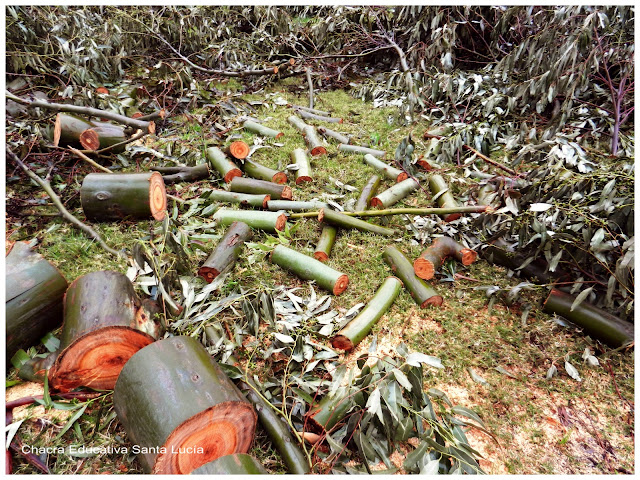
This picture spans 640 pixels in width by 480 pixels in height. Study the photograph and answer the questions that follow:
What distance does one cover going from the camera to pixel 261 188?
364cm

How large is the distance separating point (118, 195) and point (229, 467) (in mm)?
2427

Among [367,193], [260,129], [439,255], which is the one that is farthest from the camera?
[260,129]

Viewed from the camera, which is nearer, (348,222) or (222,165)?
(348,222)

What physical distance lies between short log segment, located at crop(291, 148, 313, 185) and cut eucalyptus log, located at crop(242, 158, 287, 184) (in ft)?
0.58

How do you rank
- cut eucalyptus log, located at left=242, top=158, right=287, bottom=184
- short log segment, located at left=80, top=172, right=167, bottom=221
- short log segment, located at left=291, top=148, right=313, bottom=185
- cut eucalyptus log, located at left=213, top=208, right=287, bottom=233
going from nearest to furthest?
short log segment, located at left=80, top=172, right=167, bottom=221, cut eucalyptus log, located at left=213, top=208, right=287, bottom=233, cut eucalyptus log, located at left=242, top=158, right=287, bottom=184, short log segment, located at left=291, top=148, right=313, bottom=185

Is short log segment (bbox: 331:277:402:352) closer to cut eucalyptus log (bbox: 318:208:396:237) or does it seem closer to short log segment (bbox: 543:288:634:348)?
cut eucalyptus log (bbox: 318:208:396:237)

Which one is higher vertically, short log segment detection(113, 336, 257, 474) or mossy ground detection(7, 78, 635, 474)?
short log segment detection(113, 336, 257, 474)

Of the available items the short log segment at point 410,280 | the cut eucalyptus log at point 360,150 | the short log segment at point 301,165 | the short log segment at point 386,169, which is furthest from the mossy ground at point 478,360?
the cut eucalyptus log at point 360,150

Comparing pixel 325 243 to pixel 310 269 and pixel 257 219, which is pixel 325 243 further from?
pixel 257 219

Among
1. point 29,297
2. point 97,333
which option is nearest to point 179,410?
point 97,333

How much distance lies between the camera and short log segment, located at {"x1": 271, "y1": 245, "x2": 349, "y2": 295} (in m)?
2.79

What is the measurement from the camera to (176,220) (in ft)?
11.0

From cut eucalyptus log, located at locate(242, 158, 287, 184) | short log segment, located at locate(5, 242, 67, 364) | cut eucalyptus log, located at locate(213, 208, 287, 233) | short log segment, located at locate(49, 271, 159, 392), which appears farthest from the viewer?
cut eucalyptus log, located at locate(242, 158, 287, 184)

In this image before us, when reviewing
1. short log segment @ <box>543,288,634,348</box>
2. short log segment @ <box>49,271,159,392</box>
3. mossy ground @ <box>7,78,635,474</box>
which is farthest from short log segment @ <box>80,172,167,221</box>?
short log segment @ <box>543,288,634,348</box>
